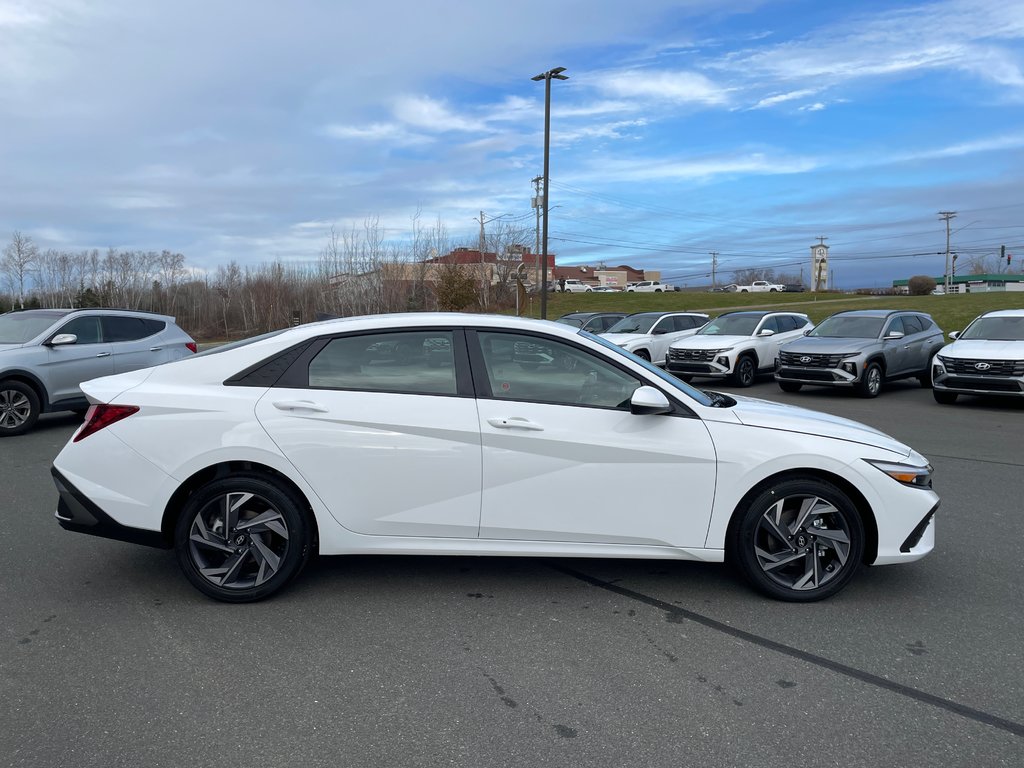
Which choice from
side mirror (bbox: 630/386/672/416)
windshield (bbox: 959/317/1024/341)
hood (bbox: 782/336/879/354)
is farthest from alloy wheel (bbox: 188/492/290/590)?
windshield (bbox: 959/317/1024/341)

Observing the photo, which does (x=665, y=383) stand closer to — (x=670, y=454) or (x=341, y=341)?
(x=670, y=454)

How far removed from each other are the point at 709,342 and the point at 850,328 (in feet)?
9.44

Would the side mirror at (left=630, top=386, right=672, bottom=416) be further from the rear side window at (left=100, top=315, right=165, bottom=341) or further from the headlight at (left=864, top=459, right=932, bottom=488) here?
the rear side window at (left=100, top=315, right=165, bottom=341)

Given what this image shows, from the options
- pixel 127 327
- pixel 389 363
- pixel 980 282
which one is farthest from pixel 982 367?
pixel 980 282

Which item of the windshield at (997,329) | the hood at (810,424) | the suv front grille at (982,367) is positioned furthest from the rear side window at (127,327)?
the windshield at (997,329)

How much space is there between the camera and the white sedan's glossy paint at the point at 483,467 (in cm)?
401

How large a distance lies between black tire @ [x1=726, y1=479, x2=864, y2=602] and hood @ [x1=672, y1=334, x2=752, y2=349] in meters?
12.6

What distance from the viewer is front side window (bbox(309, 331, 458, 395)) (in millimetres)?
4188

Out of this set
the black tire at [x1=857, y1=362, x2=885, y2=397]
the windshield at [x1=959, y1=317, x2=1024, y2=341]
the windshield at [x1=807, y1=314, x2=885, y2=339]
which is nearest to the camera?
the windshield at [x1=959, y1=317, x2=1024, y2=341]

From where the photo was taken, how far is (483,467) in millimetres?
4012

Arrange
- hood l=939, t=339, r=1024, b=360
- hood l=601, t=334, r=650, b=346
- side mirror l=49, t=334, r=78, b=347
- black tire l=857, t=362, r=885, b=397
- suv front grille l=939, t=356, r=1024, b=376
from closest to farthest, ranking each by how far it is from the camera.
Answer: side mirror l=49, t=334, r=78, b=347 < suv front grille l=939, t=356, r=1024, b=376 < hood l=939, t=339, r=1024, b=360 < black tire l=857, t=362, r=885, b=397 < hood l=601, t=334, r=650, b=346

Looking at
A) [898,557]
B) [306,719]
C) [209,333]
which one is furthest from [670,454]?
[209,333]

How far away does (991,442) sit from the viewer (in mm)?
9250

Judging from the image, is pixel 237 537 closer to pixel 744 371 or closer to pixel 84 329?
pixel 84 329
